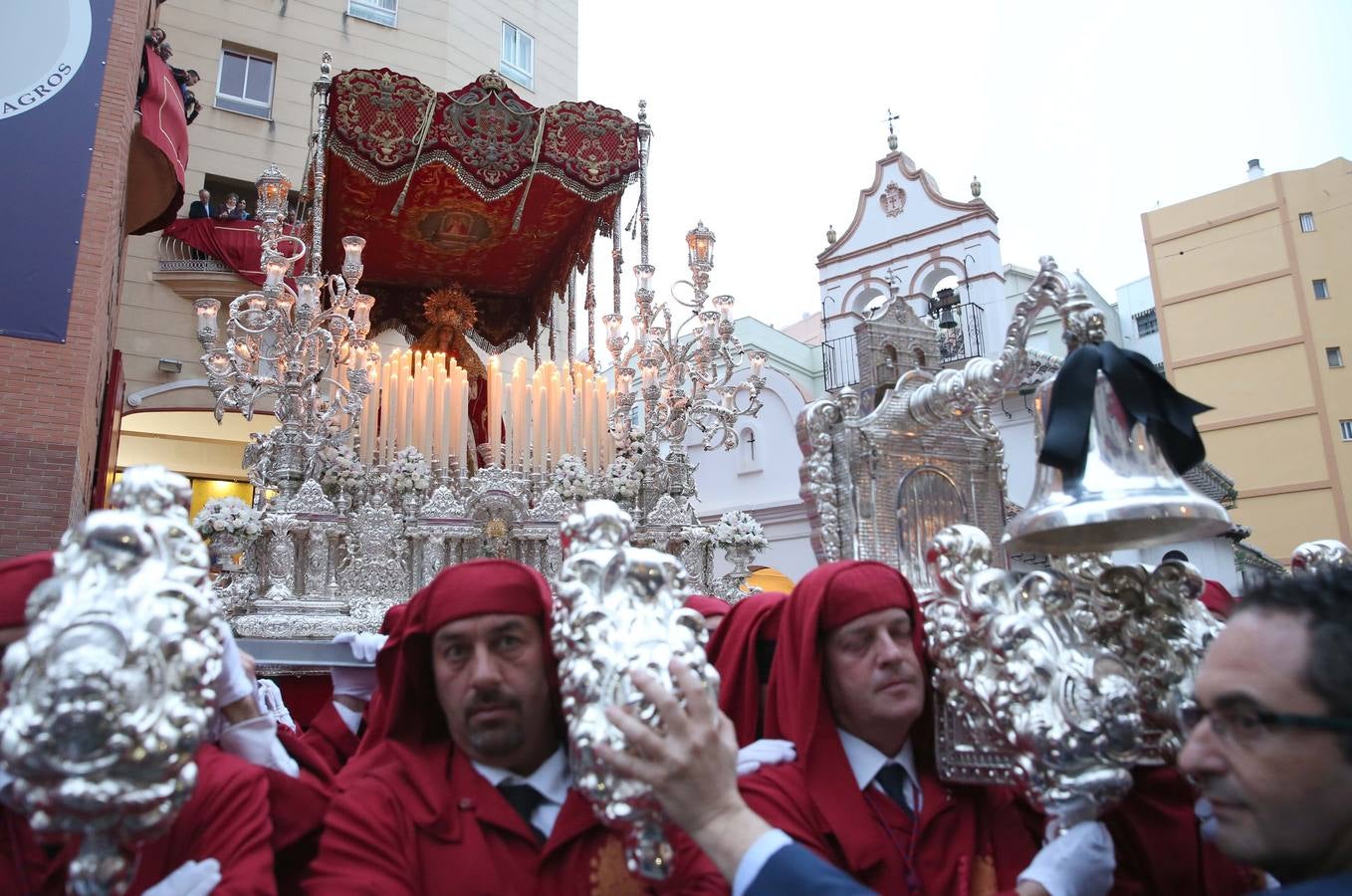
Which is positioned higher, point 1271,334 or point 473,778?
point 1271,334

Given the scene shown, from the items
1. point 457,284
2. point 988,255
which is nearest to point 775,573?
point 988,255

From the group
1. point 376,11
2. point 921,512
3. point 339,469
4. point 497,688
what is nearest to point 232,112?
point 376,11

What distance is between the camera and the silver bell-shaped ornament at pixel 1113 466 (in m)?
1.86

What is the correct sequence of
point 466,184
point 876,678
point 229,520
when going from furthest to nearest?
point 466,184 → point 229,520 → point 876,678

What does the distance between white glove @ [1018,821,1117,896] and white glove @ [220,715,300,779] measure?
4.67 ft

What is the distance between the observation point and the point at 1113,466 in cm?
193

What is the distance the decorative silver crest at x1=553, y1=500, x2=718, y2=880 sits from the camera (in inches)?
56.2

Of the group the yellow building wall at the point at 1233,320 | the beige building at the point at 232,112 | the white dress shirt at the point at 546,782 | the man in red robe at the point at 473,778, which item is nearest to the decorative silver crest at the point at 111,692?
the man in red robe at the point at 473,778

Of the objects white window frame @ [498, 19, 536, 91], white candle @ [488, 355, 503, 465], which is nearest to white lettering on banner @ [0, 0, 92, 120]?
white candle @ [488, 355, 503, 465]

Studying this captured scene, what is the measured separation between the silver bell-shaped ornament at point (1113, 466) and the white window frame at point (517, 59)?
14413 mm

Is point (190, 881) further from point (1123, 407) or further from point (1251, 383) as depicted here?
point (1251, 383)

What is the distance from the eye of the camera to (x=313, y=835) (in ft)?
6.08

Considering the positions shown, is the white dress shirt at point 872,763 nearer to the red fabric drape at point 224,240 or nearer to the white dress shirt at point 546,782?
the white dress shirt at point 546,782

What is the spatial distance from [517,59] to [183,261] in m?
6.33
